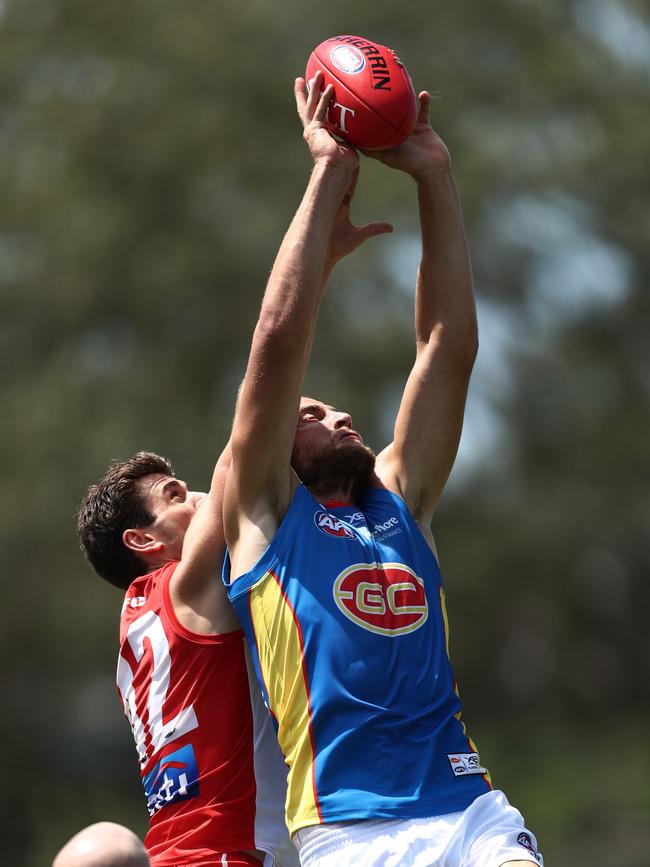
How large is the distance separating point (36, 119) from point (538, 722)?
14.9 m

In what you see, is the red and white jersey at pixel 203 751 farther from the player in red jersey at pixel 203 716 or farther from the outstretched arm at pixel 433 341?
the outstretched arm at pixel 433 341

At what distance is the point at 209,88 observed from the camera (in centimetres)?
2505

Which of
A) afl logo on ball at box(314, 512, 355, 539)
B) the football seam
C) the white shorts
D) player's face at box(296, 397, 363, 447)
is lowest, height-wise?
the white shorts

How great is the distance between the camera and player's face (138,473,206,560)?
5781 millimetres

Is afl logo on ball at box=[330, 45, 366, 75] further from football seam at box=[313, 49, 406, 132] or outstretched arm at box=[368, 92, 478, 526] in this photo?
outstretched arm at box=[368, 92, 478, 526]

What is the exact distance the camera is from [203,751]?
520 centimetres

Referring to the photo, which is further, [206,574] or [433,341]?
[433,341]

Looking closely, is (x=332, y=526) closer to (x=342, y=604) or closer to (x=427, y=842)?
(x=342, y=604)

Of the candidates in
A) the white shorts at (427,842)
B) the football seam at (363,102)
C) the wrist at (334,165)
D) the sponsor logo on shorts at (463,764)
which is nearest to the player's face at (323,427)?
the wrist at (334,165)

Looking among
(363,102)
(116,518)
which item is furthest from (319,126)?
(116,518)

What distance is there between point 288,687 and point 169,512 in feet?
4.20

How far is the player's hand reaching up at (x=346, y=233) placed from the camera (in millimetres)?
5332

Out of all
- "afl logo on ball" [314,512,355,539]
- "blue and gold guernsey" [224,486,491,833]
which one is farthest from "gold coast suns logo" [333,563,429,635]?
"afl logo on ball" [314,512,355,539]

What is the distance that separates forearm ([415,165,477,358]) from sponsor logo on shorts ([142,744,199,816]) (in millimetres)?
1832
